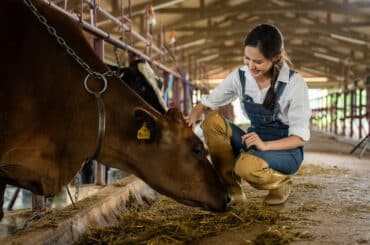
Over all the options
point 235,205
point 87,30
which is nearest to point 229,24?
point 87,30

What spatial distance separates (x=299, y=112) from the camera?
2.59 meters

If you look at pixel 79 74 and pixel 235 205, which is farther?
pixel 235 205

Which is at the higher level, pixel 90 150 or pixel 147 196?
pixel 90 150

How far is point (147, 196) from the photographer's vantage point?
330 centimetres

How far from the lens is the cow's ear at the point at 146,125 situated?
2.05m

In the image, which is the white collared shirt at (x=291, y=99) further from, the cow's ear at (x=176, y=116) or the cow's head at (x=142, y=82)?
the cow's head at (x=142, y=82)

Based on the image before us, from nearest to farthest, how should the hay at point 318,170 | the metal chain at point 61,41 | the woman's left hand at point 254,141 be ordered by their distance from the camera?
the metal chain at point 61,41 < the woman's left hand at point 254,141 < the hay at point 318,170

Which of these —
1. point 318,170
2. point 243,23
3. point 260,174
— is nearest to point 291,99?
point 260,174

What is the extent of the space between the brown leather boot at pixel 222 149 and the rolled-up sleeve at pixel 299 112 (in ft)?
1.24

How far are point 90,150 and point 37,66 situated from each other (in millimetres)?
392

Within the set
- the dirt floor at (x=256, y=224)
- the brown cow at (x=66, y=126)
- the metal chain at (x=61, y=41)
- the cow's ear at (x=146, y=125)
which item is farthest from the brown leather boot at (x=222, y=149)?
the metal chain at (x=61, y=41)

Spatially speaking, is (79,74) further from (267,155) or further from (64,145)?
(267,155)

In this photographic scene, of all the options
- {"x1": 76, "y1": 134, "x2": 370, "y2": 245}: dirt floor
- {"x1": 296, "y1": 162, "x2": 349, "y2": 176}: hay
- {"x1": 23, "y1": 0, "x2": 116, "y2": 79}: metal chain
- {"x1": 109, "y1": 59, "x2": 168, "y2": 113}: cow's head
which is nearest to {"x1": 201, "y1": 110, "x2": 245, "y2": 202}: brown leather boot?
{"x1": 76, "y1": 134, "x2": 370, "y2": 245}: dirt floor

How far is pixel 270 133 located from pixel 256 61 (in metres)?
0.46
